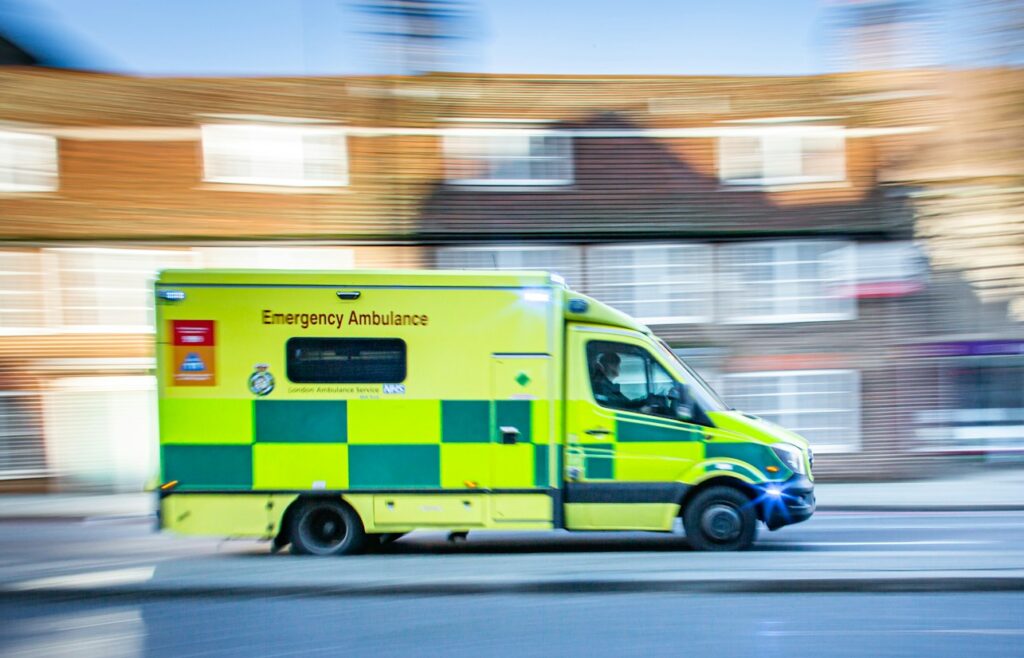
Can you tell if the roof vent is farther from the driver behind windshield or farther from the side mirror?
the side mirror

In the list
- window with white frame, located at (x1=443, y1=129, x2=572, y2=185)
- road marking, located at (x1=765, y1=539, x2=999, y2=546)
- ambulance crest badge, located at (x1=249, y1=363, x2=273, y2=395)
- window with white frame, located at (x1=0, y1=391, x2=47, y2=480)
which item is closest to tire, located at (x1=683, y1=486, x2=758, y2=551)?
road marking, located at (x1=765, y1=539, x2=999, y2=546)

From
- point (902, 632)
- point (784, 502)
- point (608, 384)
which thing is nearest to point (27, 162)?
point (608, 384)

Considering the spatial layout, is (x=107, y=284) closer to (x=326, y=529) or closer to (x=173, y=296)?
(x=173, y=296)

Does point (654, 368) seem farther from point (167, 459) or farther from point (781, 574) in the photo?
point (167, 459)

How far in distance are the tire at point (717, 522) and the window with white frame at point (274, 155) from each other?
1082cm

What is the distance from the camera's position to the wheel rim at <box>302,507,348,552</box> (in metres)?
8.46

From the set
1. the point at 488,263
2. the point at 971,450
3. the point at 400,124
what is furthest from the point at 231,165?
the point at 971,450

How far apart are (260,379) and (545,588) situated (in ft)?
11.4

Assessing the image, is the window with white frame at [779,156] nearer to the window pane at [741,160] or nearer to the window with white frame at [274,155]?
the window pane at [741,160]

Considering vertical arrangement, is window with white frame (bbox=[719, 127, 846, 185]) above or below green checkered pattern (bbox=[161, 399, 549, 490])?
above

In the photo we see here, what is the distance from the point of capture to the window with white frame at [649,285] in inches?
655

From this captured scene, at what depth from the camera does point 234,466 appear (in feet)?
27.1

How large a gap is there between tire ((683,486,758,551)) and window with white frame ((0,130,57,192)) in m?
13.9

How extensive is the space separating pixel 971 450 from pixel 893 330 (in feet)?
9.15
